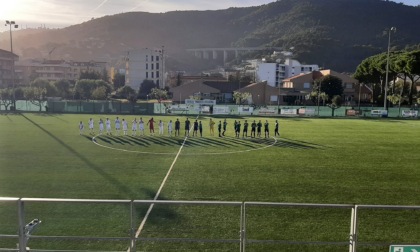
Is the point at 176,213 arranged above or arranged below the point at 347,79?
below

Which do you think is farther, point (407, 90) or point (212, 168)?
point (407, 90)

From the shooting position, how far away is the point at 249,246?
9680 millimetres

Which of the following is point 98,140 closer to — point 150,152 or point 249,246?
point 150,152

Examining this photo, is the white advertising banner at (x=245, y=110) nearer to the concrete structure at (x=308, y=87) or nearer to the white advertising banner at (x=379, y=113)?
the white advertising banner at (x=379, y=113)

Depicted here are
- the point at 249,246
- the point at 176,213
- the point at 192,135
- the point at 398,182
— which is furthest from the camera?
the point at 192,135

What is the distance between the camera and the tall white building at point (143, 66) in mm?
108250

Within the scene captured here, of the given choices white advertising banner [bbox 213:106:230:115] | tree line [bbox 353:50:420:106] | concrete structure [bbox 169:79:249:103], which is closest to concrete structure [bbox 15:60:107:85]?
concrete structure [bbox 169:79:249:103]

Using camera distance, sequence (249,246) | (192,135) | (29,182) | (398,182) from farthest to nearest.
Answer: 1. (192,135)
2. (398,182)
3. (29,182)
4. (249,246)

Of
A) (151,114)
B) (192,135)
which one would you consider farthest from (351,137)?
(151,114)

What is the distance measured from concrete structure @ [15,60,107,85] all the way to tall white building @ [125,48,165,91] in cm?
1487

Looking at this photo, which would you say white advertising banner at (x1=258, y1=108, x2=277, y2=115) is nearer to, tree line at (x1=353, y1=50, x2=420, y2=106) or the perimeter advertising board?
the perimeter advertising board

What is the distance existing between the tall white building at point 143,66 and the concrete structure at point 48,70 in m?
14.9

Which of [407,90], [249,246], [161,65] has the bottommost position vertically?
[249,246]

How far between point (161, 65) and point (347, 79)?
5048 cm
